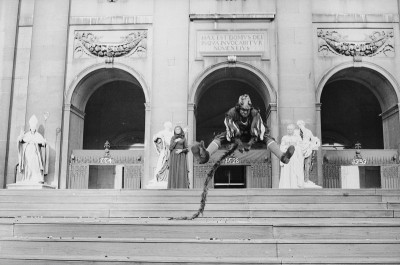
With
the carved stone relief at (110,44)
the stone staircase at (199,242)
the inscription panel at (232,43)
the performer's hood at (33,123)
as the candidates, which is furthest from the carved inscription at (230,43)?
the stone staircase at (199,242)

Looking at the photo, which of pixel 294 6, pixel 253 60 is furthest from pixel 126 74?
pixel 294 6

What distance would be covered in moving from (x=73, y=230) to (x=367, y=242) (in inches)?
178

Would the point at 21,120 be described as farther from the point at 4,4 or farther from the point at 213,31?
the point at 213,31

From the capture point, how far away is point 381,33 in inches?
736

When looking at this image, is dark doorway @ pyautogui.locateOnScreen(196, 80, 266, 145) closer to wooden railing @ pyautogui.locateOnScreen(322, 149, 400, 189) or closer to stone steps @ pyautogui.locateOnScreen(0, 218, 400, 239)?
wooden railing @ pyautogui.locateOnScreen(322, 149, 400, 189)

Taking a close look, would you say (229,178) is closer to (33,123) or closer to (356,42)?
(356,42)

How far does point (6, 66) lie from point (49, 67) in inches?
66.9

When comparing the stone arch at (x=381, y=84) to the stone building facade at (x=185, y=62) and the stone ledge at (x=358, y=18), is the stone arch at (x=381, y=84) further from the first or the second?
the stone ledge at (x=358, y=18)

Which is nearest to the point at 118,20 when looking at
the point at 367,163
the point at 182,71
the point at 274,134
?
the point at 182,71

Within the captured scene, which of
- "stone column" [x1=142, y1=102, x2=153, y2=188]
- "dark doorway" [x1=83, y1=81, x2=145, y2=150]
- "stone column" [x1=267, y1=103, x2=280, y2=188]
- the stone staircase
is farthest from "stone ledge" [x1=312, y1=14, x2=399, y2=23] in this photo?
the stone staircase

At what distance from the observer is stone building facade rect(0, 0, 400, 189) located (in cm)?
1820

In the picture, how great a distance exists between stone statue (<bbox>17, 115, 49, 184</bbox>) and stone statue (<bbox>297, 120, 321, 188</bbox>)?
8.76 metres

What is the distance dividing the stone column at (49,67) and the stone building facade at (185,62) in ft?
0.13

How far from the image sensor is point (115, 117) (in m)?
26.0
